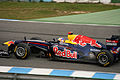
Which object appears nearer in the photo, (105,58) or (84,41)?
(105,58)

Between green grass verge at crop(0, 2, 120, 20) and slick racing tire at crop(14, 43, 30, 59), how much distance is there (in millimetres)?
13696

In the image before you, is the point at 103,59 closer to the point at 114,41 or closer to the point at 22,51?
the point at 114,41

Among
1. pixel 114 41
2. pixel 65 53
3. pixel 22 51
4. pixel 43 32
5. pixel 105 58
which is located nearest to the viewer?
pixel 105 58

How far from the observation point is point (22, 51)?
33.7 ft

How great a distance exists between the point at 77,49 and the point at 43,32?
6799mm

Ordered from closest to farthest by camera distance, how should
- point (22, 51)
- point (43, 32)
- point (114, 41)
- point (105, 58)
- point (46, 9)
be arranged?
point (105, 58) < point (114, 41) < point (22, 51) < point (43, 32) < point (46, 9)

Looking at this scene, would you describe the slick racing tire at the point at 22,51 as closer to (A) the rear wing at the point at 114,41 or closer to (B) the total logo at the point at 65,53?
(B) the total logo at the point at 65,53

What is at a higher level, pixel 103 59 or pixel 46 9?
pixel 46 9

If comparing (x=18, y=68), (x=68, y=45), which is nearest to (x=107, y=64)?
(x=68, y=45)

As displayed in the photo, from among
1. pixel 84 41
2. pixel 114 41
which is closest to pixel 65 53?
pixel 84 41

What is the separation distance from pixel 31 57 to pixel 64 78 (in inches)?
123

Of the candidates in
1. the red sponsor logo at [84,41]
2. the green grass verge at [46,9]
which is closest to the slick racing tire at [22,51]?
the red sponsor logo at [84,41]

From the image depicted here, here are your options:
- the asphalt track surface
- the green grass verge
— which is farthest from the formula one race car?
the green grass verge

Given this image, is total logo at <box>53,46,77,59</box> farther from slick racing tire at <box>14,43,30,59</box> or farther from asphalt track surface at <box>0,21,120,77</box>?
slick racing tire at <box>14,43,30,59</box>
